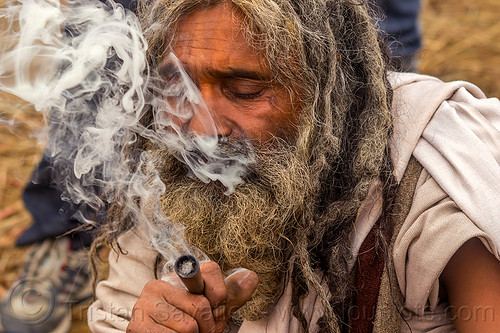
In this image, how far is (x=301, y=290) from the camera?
281cm

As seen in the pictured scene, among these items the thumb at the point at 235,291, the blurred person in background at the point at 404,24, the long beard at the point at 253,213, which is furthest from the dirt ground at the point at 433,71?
the thumb at the point at 235,291

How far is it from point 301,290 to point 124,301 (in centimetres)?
86

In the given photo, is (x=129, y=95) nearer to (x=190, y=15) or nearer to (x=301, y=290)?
(x=190, y=15)

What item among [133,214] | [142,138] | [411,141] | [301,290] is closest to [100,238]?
[133,214]

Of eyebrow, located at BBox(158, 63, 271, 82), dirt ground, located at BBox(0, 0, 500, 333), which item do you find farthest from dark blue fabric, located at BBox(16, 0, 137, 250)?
eyebrow, located at BBox(158, 63, 271, 82)

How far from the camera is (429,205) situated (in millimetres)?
2654

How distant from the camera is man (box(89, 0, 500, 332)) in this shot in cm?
264

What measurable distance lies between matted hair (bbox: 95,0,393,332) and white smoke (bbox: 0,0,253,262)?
15cm

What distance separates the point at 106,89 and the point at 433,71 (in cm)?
439

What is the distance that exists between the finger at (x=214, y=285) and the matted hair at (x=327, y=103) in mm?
500

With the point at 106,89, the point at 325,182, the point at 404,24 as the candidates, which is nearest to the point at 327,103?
the point at 325,182

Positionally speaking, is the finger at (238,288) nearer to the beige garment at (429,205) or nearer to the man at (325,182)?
the man at (325,182)

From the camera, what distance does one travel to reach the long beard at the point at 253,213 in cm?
270

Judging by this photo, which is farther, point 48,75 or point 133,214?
point 133,214
